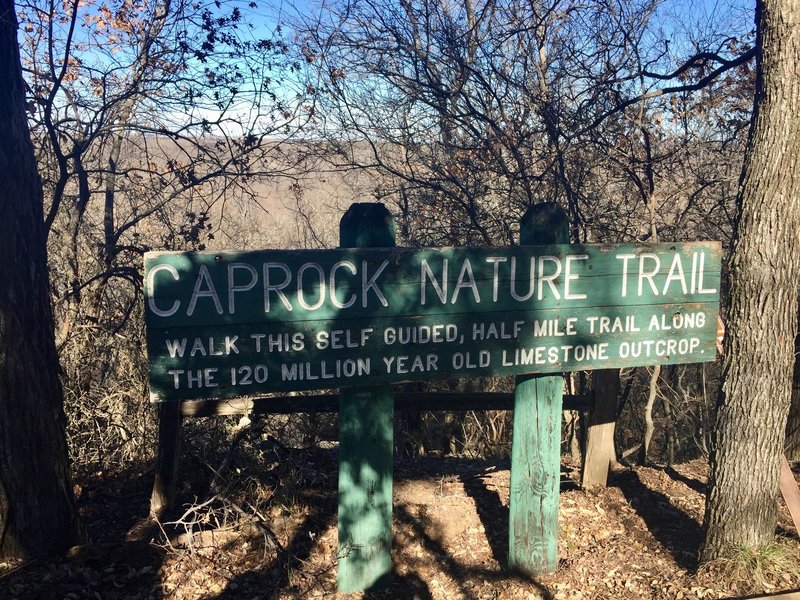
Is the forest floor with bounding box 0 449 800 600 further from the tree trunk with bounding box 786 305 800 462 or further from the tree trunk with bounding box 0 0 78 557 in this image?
the tree trunk with bounding box 786 305 800 462

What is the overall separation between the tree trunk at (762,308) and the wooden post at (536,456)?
89 centimetres

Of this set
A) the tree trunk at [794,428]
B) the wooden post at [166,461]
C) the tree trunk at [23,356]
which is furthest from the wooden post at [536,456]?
the tree trunk at [794,428]

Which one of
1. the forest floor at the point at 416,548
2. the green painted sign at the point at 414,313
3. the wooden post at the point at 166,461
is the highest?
the green painted sign at the point at 414,313

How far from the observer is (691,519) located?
4.11 metres

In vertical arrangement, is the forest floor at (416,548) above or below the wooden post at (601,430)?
below

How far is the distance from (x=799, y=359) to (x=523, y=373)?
4.60m

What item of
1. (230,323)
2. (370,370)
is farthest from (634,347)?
(230,323)

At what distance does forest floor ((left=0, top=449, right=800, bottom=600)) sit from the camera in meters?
3.21

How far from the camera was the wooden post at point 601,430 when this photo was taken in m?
4.37

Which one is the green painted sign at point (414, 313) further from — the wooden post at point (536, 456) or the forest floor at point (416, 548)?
the forest floor at point (416, 548)

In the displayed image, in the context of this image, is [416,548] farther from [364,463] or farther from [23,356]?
[23,356]

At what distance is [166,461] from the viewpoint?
382 cm

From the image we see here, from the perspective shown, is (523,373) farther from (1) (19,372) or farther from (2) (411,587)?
(1) (19,372)

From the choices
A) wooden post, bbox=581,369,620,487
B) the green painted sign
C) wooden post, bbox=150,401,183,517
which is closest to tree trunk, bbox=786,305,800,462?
wooden post, bbox=581,369,620,487
